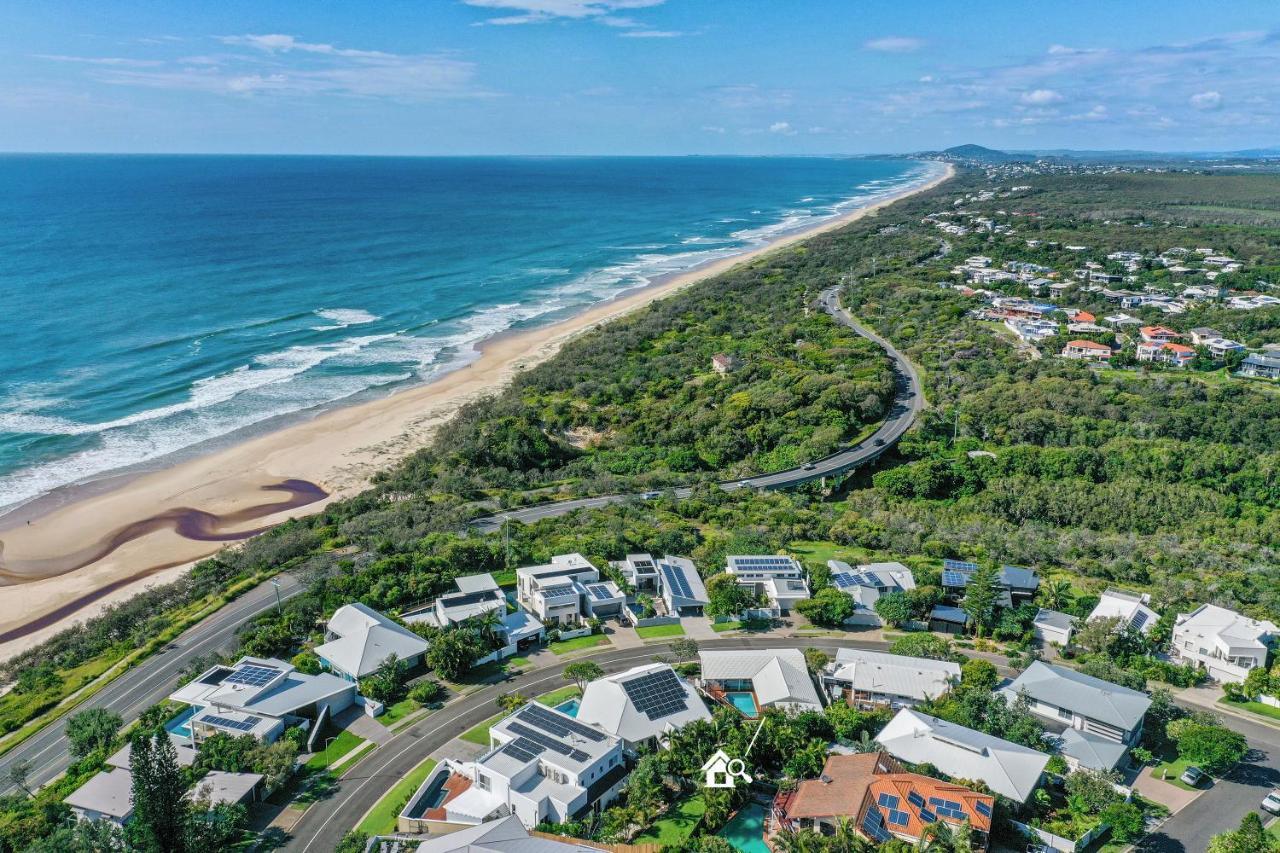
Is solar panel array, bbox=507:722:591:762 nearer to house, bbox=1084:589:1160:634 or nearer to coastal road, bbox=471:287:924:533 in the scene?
coastal road, bbox=471:287:924:533

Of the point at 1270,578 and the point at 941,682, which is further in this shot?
the point at 1270,578

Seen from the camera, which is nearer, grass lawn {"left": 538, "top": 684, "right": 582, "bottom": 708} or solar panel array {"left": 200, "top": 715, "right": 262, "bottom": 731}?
solar panel array {"left": 200, "top": 715, "right": 262, "bottom": 731}

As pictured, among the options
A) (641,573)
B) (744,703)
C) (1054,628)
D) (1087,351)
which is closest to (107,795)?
(744,703)

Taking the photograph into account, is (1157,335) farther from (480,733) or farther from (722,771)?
(480,733)

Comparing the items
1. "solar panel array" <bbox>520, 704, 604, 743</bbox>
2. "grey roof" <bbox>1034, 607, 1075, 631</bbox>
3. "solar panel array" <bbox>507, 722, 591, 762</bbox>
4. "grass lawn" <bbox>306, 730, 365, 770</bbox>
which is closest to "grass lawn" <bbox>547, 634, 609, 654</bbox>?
"solar panel array" <bbox>520, 704, 604, 743</bbox>

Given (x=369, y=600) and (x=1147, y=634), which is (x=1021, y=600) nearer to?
(x=1147, y=634)

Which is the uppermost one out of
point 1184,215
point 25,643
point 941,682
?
point 1184,215

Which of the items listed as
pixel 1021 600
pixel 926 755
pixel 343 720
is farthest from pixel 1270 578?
pixel 343 720
